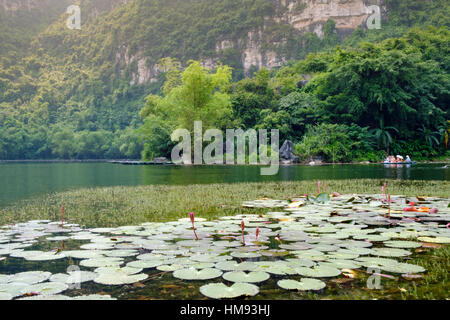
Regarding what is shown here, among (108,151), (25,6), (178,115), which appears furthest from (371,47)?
(25,6)

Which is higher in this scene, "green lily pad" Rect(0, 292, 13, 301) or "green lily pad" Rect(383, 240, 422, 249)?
"green lily pad" Rect(0, 292, 13, 301)

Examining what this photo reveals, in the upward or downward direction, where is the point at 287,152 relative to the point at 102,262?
upward

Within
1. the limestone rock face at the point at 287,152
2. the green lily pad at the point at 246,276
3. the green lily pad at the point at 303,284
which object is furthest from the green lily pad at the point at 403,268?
the limestone rock face at the point at 287,152

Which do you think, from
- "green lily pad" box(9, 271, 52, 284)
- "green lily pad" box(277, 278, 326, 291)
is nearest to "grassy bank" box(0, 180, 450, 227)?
"green lily pad" box(9, 271, 52, 284)

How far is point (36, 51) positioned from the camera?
83125 millimetres

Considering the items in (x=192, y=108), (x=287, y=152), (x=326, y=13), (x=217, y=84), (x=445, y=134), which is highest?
(x=326, y=13)

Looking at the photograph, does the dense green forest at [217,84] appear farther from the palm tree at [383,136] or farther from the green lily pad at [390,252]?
the green lily pad at [390,252]

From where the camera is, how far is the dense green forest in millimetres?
26047

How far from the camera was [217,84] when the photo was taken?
2961cm

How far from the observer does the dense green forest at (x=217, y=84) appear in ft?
85.5

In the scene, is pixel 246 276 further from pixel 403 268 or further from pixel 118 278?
pixel 403 268

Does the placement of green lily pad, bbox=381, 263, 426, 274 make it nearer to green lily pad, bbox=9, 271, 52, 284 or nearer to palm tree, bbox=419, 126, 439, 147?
green lily pad, bbox=9, 271, 52, 284

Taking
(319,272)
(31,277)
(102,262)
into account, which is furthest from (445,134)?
(31,277)

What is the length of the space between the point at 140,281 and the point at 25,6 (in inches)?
5033
